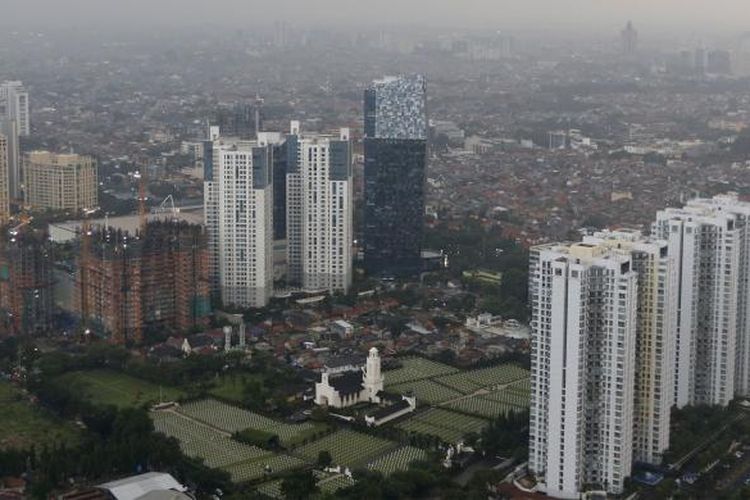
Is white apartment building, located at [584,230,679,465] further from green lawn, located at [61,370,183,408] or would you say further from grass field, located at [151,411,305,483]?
green lawn, located at [61,370,183,408]

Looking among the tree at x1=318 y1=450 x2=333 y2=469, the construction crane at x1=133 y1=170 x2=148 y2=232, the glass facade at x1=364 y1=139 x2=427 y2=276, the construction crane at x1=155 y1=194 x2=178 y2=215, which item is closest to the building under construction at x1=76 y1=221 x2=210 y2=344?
the construction crane at x1=133 y1=170 x2=148 y2=232

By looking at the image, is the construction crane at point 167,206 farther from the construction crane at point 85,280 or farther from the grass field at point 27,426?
the grass field at point 27,426

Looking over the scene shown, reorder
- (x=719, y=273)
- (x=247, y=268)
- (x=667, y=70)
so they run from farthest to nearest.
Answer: (x=667, y=70) < (x=247, y=268) < (x=719, y=273)

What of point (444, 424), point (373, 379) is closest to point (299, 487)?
point (444, 424)

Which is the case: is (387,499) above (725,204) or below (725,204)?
below

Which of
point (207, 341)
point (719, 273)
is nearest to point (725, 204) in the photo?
point (719, 273)

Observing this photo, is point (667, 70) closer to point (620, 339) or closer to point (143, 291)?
point (143, 291)
